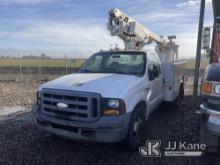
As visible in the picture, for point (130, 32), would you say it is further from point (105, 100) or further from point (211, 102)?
point (211, 102)

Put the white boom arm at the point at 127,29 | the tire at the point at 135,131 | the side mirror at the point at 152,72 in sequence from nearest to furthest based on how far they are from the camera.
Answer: the tire at the point at 135,131, the side mirror at the point at 152,72, the white boom arm at the point at 127,29

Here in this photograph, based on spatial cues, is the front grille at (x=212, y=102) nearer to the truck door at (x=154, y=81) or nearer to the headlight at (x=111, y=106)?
the headlight at (x=111, y=106)

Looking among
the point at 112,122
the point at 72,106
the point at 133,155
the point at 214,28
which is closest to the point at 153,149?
the point at 133,155

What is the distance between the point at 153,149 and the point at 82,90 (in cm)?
180

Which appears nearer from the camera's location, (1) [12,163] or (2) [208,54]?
(1) [12,163]

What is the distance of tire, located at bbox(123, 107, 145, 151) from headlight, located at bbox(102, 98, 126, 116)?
438 millimetres

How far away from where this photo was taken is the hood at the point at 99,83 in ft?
16.7

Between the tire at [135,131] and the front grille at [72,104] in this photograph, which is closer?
the front grille at [72,104]

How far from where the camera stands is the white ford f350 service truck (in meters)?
5.00

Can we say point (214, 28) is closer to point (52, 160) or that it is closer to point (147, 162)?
point (147, 162)

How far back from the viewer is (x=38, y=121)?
563cm

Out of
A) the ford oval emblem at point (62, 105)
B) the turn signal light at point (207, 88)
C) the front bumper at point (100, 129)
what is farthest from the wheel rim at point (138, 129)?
the turn signal light at point (207, 88)

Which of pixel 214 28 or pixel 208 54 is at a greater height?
pixel 214 28

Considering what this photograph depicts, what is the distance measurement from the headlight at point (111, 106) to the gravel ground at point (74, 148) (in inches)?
34.2
